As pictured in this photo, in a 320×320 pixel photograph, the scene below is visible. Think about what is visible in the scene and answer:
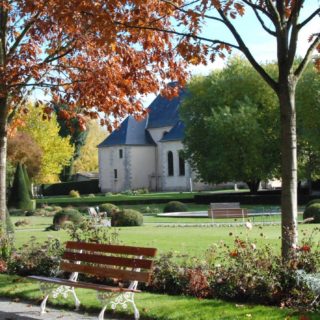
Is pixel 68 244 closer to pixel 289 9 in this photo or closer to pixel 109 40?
pixel 109 40

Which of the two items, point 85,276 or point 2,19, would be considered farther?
point 2,19

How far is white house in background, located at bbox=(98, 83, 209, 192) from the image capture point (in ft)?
238

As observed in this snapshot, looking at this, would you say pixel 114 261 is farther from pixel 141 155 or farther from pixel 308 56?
pixel 141 155

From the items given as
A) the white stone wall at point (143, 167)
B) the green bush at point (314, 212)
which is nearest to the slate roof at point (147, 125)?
the white stone wall at point (143, 167)

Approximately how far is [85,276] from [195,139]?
111ft

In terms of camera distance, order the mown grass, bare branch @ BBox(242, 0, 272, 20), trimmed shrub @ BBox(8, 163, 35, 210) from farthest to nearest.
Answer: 1. trimmed shrub @ BBox(8, 163, 35, 210)
2. bare branch @ BBox(242, 0, 272, 20)
3. the mown grass

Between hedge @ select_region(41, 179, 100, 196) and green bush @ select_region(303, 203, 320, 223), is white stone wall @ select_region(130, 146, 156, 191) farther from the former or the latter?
green bush @ select_region(303, 203, 320, 223)

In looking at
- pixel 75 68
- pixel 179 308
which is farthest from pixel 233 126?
pixel 179 308

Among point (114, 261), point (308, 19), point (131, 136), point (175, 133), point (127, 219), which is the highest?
point (131, 136)

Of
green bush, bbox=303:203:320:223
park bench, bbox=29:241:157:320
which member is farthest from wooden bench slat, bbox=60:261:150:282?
green bush, bbox=303:203:320:223

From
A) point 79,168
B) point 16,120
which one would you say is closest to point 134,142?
point 79,168

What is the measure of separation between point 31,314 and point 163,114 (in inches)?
2622

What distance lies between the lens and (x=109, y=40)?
Result: 28.0 ft

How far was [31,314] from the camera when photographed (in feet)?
27.0
